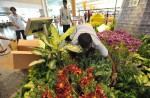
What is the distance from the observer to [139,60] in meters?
2.01

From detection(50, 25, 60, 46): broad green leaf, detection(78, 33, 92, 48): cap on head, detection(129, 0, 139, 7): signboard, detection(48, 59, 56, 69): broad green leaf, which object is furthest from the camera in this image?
detection(129, 0, 139, 7): signboard

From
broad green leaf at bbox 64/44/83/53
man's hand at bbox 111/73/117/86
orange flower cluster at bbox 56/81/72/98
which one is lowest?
man's hand at bbox 111/73/117/86

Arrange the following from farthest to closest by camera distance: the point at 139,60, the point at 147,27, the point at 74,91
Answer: the point at 147,27
the point at 139,60
the point at 74,91


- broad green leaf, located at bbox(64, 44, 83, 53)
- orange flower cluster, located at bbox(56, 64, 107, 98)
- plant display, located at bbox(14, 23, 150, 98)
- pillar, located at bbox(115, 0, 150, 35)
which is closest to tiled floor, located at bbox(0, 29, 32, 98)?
plant display, located at bbox(14, 23, 150, 98)

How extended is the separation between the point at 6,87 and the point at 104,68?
1671 millimetres

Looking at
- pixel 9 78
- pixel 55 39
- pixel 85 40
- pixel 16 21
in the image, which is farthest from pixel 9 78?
pixel 16 21

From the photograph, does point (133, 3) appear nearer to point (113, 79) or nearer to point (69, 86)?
point (113, 79)

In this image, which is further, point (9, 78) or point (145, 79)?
point (9, 78)

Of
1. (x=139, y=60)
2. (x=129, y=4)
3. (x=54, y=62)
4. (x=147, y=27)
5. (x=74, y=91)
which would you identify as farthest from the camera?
(x=129, y=4)

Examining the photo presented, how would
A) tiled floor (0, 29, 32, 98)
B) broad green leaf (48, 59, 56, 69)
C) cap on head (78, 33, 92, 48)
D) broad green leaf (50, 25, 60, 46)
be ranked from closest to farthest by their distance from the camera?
1. cap on head (78, 33, 92, 48)
2. broad green leaf (48, 59, 56, 69)
3. broad green leaf (50, 25, 60, 46)
4. tiled floor (0, 29, 32, 98)

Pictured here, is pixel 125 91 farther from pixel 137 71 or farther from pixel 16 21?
pixel 16 21

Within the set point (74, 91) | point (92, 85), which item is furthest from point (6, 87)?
→ point (92, 85)

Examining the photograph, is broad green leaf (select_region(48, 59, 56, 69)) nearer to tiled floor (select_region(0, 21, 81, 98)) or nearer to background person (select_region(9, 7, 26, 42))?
tiled floor (select_region(0, 21, 81, 98))

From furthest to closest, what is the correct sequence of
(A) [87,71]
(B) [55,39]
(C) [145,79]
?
(B) [55,39], (C) [145,79], (A) [87,71]
